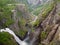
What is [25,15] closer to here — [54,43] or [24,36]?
[24,36]

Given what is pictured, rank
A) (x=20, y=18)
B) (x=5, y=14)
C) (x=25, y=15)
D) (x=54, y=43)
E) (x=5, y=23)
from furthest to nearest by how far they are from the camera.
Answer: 1. (x=25, y=15)
2. (x=20, y=18)
3. (x=5, y=14)
4. (x=5, y=23)
5. (x=54, y=43)

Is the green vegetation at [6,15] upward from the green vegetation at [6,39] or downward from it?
downward

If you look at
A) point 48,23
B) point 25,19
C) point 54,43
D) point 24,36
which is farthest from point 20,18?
point 54,43

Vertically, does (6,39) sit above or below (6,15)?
above

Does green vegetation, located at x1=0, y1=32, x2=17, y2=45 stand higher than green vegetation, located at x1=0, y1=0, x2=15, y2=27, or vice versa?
green vegetation, located at x1=0, y1=32, x2=17, y2=45

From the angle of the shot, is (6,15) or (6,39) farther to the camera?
(6,15)

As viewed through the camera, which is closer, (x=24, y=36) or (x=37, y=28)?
(x=37, y=28)

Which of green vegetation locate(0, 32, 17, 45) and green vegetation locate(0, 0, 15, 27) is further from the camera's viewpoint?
green vegetation locate(0, 0, 15, 27)

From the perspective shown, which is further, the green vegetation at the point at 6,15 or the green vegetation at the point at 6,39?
the green vegetation at the point at 6,15
